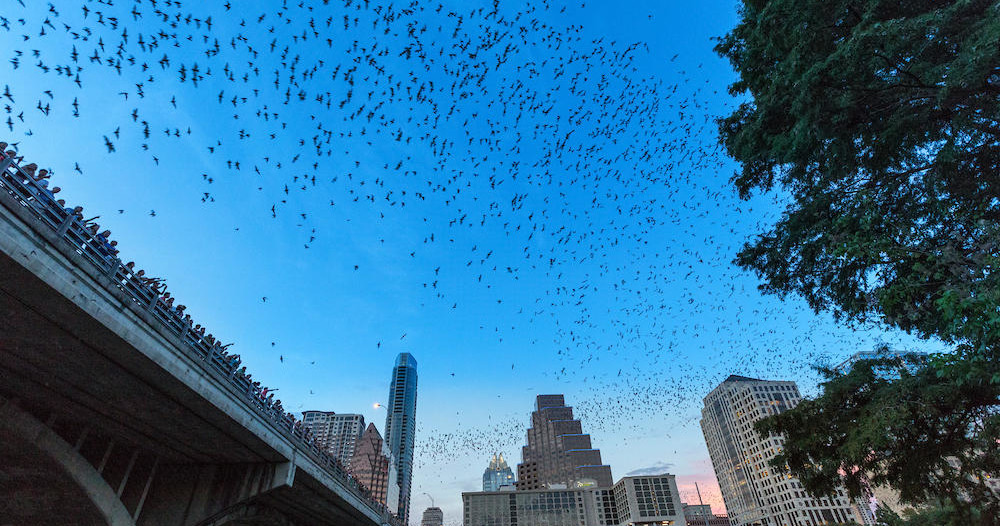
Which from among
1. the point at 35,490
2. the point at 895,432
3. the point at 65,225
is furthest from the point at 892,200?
the point at 35,490

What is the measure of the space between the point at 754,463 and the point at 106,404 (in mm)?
166209

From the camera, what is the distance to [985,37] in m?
7.23

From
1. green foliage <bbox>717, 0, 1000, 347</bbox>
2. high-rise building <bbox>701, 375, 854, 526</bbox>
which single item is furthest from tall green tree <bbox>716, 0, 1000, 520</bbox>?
high-rise building <bbox>701, 375, 854, 526</bbox>

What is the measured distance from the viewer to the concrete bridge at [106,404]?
8.59 meters

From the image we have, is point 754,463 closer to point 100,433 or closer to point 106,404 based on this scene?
point 100,433

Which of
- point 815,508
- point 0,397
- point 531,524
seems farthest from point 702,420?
point 0,397

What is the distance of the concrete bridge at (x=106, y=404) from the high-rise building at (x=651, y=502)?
4694 inches

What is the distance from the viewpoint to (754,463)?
136500 millimetres

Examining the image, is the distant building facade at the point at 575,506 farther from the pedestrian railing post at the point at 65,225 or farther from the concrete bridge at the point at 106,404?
the pedestrian railing post at the point at 65,225

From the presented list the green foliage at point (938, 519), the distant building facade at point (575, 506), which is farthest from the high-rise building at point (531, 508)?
the green foliage at point (938, 519)

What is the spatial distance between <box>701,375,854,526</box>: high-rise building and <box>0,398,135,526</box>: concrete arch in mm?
133039

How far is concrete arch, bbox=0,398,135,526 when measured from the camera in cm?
1266

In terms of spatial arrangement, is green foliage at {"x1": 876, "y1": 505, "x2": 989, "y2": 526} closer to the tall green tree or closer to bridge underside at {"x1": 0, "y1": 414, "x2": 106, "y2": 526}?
the tall green tree

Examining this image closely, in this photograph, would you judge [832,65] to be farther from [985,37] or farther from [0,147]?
[0,147]
